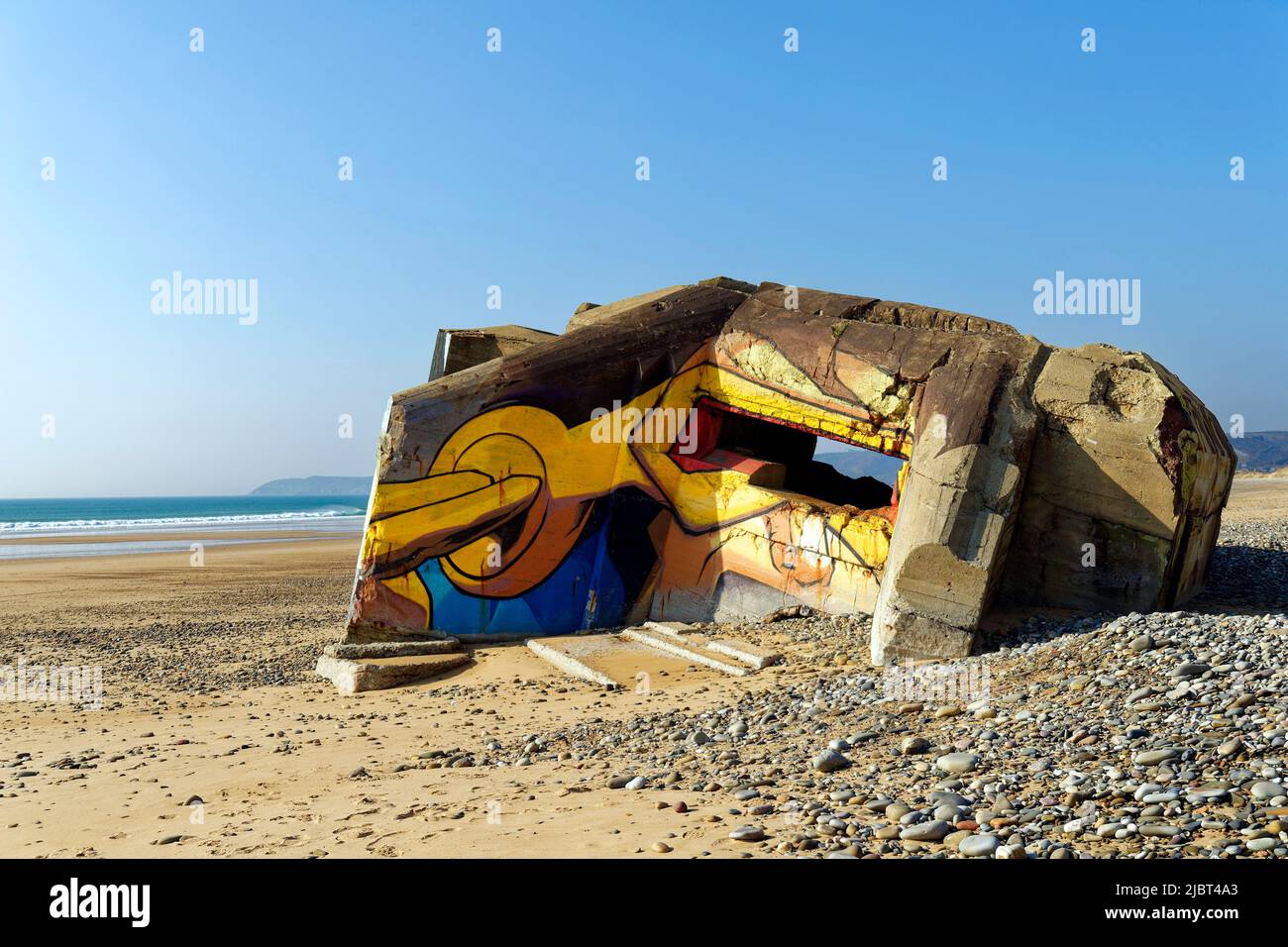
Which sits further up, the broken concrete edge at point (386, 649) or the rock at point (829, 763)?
the rock at point (829, 763)

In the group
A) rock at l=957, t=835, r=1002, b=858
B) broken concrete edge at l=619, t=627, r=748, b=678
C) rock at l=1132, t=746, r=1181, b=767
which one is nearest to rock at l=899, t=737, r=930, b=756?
rock at l=1132, t=746, r=1181, b=767

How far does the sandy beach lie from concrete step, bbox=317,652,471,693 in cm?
15

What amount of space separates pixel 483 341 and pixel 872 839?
908cm

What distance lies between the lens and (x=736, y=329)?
36.9 feet

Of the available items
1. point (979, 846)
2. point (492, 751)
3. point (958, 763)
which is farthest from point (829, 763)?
point (492, 751)

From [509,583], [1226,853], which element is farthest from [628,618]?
[1226,853]


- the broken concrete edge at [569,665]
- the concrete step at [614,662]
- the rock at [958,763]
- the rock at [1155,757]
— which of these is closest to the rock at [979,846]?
the rock at [958,763]

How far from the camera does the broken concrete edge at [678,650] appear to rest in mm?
8797

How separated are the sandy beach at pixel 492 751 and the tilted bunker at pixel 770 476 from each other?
77 cm

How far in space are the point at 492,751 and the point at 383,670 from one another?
295 centimetres

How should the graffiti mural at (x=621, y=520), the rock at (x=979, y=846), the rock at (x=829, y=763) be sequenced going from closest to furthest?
the rock at (x=979, y=846)
the rock at (x=829, y=763)
the graffiti mural at (x=621, y=520)

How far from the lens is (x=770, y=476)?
11.0 m

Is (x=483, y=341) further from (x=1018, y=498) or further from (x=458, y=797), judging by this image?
(x=458, y=797)

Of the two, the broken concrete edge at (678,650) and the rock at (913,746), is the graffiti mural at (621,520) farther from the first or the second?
the rock at (913,746)
